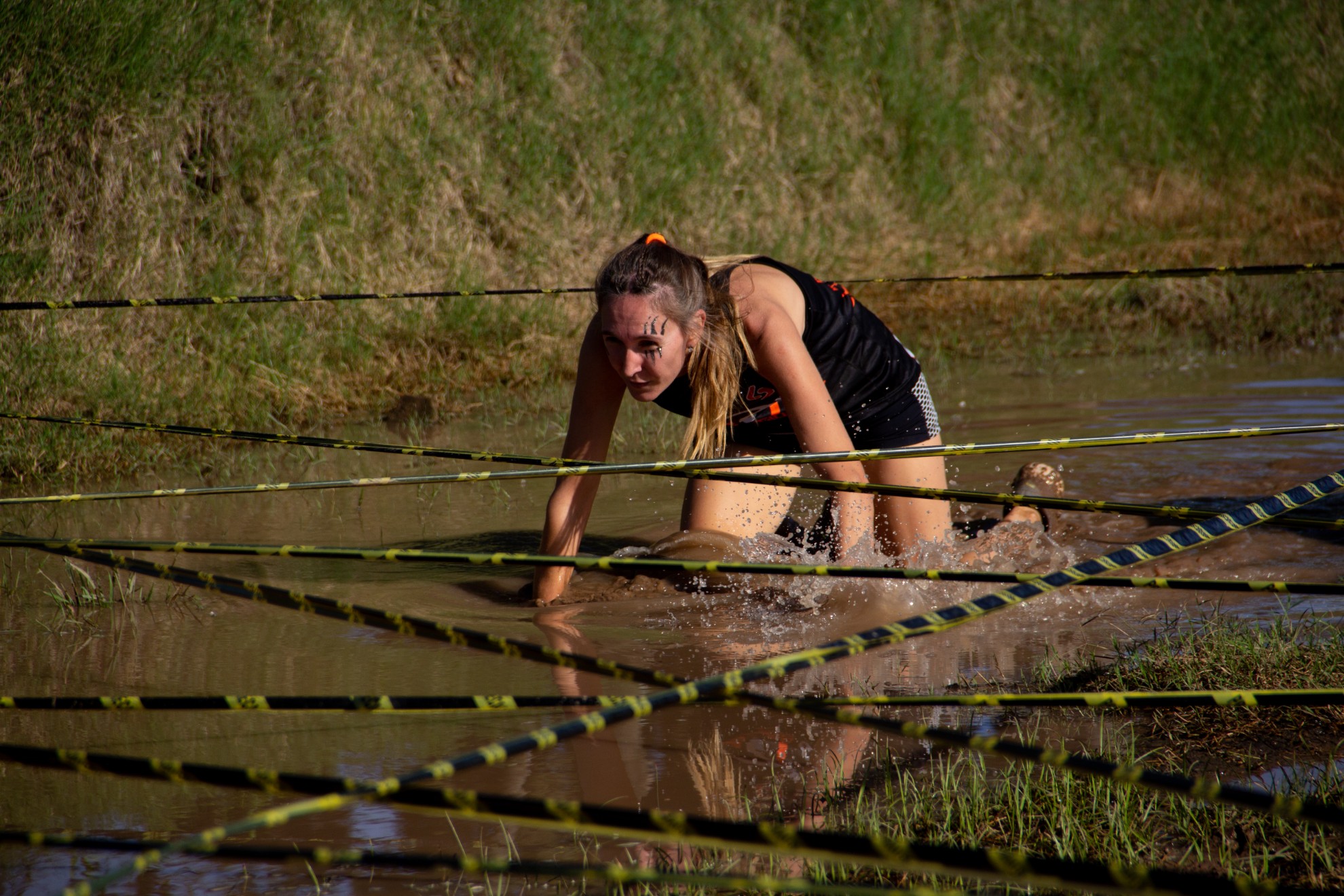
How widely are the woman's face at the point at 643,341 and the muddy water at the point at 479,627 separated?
76 cm

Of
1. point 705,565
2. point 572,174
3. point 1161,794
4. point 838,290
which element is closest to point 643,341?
point 838,290

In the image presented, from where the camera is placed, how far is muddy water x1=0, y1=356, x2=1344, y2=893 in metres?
2.46

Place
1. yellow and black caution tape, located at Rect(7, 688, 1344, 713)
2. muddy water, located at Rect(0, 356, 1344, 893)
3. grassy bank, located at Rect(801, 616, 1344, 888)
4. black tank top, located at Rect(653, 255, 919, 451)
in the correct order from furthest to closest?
black tank top, located at Rect(653, 255, 919, 451)
muddy water, located at Rect(0, 356, 1344, 893)
grassy bank, located at Rect(801, 616, 1344, 888)
yellow and black caution tape, located at Rect(7, 688, 1344, 713)

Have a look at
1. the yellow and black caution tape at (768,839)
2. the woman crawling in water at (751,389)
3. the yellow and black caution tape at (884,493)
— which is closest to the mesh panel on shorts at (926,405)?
the woman crawling in water at (751,389)

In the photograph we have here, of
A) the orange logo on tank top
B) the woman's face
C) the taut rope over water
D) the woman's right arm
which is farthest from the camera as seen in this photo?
the orange logo on tank top

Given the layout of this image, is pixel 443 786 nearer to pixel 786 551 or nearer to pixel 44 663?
pixel 44 663

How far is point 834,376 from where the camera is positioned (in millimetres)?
4035

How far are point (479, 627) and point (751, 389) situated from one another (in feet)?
3.70

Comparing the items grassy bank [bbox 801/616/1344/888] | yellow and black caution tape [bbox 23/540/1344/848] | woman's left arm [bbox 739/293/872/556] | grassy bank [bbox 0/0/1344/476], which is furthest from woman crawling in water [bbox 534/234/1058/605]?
grassy bank [bbox 0/0/1344/476]

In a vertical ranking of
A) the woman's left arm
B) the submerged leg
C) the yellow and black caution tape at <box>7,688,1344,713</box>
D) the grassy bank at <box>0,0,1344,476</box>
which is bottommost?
the submerged leg

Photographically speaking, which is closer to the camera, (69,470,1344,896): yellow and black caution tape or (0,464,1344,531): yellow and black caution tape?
(69,470,1344,896): yellow and black caution tape

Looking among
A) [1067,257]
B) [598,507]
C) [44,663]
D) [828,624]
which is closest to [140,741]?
[44,663]

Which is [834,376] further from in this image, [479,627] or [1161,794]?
[1161,794]

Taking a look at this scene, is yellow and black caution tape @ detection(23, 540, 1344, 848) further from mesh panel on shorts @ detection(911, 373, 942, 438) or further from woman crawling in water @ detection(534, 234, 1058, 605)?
mesh panel on shorts @ detection(911, 373, 942, 438)
